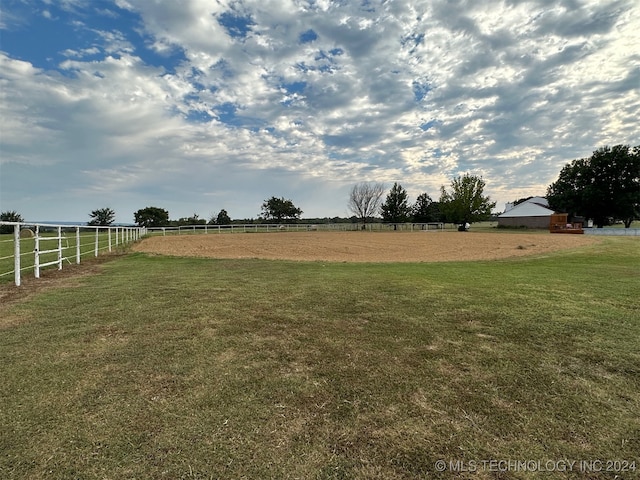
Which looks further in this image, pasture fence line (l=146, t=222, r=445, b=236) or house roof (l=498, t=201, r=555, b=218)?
house roof (l=498, t=201, r=555, b=218)

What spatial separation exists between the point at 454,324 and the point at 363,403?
2.33 m

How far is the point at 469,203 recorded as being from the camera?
2094 inches

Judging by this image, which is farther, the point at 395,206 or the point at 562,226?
the point at 395,206

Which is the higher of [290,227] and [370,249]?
[290,227]

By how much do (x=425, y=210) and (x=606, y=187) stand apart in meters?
36.1

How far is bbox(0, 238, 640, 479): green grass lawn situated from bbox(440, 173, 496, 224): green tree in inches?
2041

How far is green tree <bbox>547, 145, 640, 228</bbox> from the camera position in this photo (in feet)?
137

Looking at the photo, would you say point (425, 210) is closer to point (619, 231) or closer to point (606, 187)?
point (606, 187)

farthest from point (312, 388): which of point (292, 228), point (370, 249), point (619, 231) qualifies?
point (292, 228)

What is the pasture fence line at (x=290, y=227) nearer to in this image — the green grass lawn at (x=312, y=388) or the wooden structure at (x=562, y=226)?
the wooden structure at (x=562, y=226)

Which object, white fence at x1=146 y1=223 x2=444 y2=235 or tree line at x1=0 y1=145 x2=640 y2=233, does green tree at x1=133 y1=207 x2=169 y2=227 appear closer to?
tree line at x1=0 y1=145 x2=640 y2=233

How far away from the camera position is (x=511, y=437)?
205 cm

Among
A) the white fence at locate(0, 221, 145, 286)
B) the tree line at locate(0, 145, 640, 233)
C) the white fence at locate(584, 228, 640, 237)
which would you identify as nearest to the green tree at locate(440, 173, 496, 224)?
the tree line at locate(0, 145, 640, 233)

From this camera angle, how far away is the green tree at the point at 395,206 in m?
68.2
